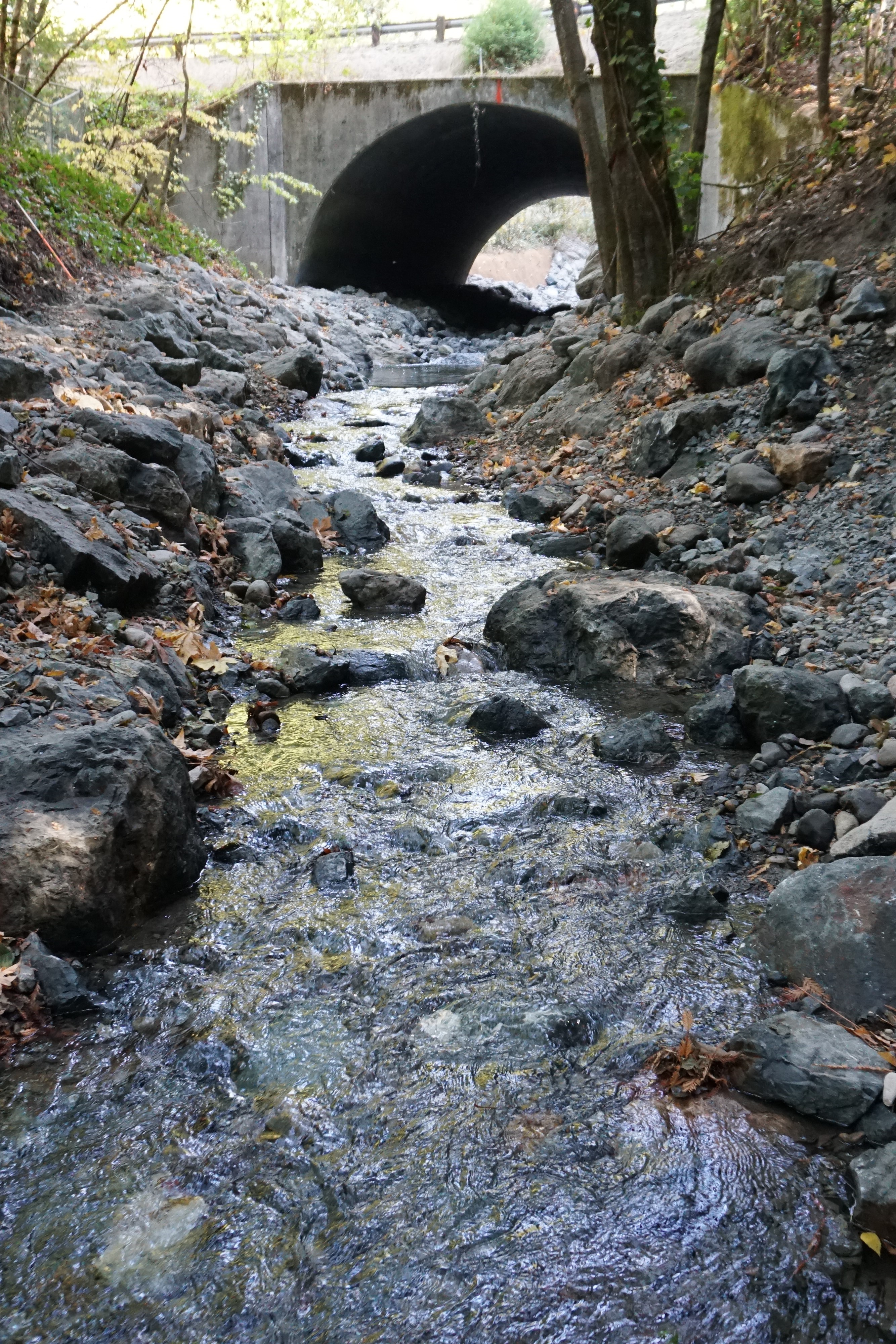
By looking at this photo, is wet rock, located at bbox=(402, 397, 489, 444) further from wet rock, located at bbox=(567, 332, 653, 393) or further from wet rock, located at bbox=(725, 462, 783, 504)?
wet rock, located at bbox=(725, 462, 783, 504)

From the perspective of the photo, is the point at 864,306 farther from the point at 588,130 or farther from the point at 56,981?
the point at 56,981

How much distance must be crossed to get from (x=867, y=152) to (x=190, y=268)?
9738 millimetres

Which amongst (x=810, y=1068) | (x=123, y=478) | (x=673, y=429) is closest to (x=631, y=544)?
(x=673, y=429)

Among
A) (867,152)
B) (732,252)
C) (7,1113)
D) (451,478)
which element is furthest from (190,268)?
(7,1113)

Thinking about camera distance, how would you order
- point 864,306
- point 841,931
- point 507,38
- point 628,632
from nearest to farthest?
point 841,931, point 628,632, point 864,306, point 507,38

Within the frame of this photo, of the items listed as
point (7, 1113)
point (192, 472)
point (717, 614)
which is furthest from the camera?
point (192, 472)

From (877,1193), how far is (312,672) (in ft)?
11.6

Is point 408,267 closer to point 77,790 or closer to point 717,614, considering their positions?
point 717,614

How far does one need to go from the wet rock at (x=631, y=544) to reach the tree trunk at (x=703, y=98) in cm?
461

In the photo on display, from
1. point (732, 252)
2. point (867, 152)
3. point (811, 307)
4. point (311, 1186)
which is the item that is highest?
point (867, 152)

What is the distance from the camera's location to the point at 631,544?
20.7 ft

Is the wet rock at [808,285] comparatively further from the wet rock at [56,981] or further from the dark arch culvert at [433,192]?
the dark arch culvert at [433,192]

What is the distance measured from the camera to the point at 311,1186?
2.11 m

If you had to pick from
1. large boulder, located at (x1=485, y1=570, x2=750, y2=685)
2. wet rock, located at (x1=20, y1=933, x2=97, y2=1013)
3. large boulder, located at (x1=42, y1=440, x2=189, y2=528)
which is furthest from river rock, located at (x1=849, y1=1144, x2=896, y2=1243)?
large boulder, located at (x1=42, y1=440, x2=189, y2=528)
